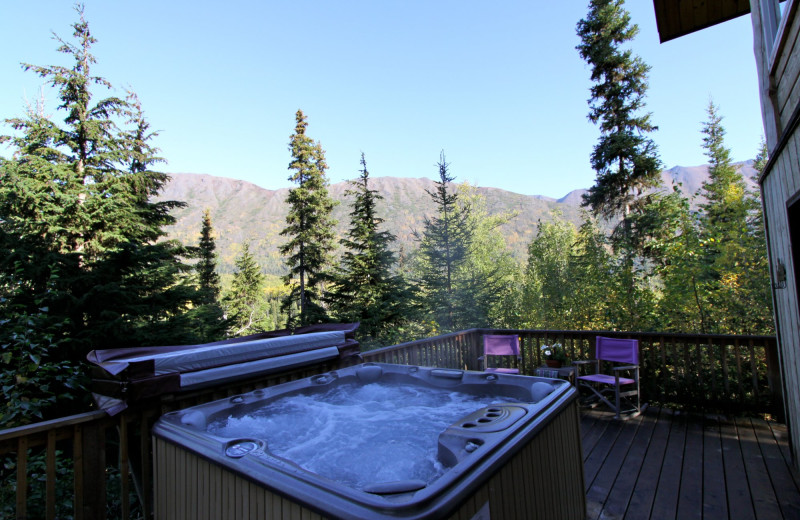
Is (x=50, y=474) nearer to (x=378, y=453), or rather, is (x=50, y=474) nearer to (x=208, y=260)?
(x=378, y=453)

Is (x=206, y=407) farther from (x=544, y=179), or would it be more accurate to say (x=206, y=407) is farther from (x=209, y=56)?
(x=544, y=179)

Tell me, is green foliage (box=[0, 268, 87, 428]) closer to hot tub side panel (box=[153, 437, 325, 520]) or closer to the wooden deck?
hot tub side panel (box=[153, 437, 325, 520])

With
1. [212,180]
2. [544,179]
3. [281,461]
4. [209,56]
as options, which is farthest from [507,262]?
[212,180]

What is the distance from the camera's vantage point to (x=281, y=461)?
1.43 m

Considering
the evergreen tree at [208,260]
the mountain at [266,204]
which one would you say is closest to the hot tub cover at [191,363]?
the evergreen tree at [208,260]

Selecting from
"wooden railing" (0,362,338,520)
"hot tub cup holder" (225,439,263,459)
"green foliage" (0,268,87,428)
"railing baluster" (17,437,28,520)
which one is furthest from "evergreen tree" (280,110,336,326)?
"hot tub cup holder" (225,439,263,459)

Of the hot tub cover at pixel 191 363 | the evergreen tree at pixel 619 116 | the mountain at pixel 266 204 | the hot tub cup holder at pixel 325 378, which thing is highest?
the mountain at pixel 266 204

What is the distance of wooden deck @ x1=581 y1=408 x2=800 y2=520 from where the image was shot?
215 cm

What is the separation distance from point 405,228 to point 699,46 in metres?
66.5

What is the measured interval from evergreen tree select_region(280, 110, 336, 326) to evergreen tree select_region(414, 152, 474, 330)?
10.4 ft

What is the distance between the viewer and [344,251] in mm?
10992

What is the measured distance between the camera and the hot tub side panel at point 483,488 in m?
1.29

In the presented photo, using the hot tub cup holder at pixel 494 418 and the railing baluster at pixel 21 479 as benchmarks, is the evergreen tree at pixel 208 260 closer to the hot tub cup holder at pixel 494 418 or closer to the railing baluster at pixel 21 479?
the railing baluster at pixel 21 479

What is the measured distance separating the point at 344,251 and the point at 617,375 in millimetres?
8348
